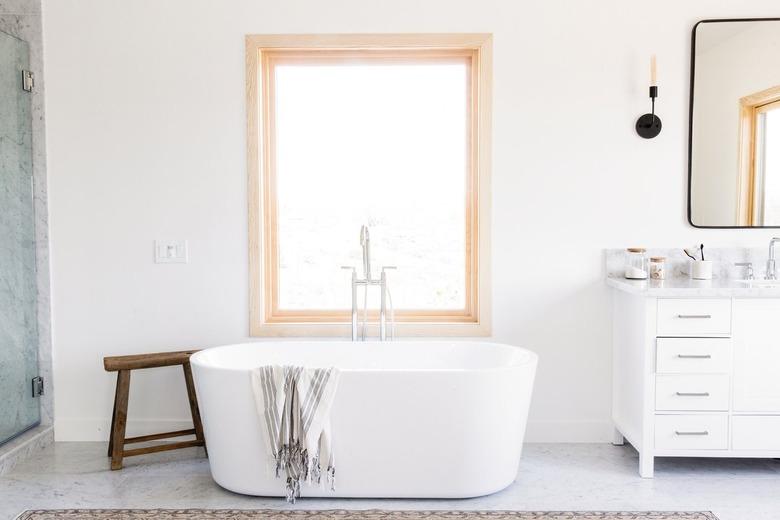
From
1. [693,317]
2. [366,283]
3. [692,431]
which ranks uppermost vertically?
[366,283]

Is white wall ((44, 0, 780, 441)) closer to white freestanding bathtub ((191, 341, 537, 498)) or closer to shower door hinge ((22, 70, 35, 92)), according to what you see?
shower door hinge ((22, 70, 35, 92))

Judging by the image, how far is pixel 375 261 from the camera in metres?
3.43

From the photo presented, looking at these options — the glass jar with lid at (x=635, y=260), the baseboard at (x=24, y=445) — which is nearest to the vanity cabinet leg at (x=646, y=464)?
the glass jar with lid at (x=635, y=260)

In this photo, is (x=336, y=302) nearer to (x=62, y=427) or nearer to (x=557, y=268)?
(x=557, y=268)

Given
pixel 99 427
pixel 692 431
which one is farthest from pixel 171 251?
pixel 692 431

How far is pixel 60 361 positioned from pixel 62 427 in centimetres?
34

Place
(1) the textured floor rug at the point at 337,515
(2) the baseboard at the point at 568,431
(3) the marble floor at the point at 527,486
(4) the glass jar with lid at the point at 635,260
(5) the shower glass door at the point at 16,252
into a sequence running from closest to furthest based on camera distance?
(1) the textured floor rug at the point at 337,515, (3) the marble floor at the point at 527,486, (5) the shower glass door at the point at 16,252, (4) the glass jar with lid at the point at 635,260, (2) the baseboard at the point at 568,431

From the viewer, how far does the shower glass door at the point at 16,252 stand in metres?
3.00

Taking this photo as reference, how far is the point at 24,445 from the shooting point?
3.02 metres

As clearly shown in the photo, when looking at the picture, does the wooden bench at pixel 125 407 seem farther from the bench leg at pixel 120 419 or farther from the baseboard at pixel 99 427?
the baseboard at pixel 99 427

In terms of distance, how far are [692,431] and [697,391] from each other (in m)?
0.17

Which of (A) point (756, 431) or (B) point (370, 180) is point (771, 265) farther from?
(B) point (370, 180)

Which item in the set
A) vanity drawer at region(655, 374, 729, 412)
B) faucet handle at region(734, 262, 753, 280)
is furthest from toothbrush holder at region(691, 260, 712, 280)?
vanity drawer at region(655, 374, 729, 412)

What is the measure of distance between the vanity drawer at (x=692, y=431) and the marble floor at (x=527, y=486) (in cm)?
16
